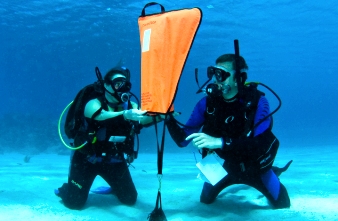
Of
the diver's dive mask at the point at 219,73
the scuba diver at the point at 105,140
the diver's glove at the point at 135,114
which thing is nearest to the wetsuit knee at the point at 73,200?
the scuba diver at the point at 105,140

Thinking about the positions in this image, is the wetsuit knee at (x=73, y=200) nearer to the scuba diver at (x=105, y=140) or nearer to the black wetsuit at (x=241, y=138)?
the scuba diver at (x=105, y=140)

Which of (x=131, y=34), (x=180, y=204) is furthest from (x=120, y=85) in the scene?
(x=131, y=34)

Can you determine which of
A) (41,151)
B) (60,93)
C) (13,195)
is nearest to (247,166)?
(13,195)

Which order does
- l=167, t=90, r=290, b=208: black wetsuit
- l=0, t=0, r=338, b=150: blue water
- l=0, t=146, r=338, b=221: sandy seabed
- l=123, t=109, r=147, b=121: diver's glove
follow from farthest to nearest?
1. l=0, t=0, r=338, b=150: blue water
2. l=0, t=146, r=338, b=221: sandy seabed
3. l=167, t=90, r=290, b=208: black wetsuit
4. l=123, t=109, r=147, b=121: diver's glove

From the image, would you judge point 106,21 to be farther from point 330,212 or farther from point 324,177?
point 330,212

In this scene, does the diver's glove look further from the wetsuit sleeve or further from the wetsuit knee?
the wetsuit knee

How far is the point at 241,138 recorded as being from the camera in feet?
12.6

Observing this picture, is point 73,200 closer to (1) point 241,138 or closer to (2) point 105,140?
(2) point 105,140

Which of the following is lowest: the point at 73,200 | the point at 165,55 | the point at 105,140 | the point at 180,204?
the point at 180,204

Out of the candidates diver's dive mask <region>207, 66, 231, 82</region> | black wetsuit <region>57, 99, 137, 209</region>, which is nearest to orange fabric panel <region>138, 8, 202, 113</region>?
diver's dive mask <region>207, 66, 231, 82</region>

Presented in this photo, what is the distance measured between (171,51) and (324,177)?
5780mm

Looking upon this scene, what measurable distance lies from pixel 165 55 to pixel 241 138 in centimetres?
161

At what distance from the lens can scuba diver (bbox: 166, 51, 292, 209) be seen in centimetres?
377

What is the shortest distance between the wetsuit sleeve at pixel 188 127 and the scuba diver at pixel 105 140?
537mm
